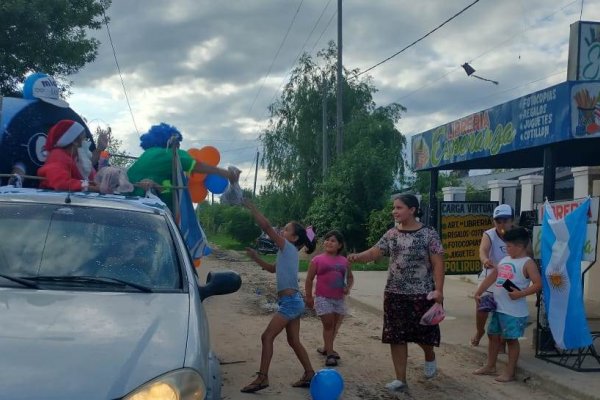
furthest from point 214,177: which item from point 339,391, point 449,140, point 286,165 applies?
point 286,165

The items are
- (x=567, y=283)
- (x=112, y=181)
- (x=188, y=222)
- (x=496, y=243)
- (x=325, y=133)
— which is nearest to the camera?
(x=112, y=181)

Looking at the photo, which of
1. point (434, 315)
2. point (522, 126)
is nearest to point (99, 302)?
point (434, 315)

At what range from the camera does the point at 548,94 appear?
299 inches

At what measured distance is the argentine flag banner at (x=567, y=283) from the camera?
22.0ft

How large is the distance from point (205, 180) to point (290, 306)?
1.69 m

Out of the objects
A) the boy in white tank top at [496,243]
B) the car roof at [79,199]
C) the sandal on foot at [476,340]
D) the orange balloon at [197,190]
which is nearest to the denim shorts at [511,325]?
the boy in white tank top at [496,243]

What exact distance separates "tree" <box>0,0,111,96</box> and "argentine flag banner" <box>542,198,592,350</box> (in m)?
11.7

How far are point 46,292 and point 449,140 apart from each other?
8.13 m

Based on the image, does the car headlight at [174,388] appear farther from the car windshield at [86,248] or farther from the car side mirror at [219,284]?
the car side mirror at [219,284]

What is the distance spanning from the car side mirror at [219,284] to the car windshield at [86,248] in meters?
0.26

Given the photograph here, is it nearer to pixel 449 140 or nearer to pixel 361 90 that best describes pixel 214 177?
pixel 449 140

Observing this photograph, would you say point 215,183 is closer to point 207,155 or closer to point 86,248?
point 207,155

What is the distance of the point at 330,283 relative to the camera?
23.4 ft

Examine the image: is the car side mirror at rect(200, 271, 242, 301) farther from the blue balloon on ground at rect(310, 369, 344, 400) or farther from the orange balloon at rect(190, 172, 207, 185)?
the orange balloon at rect(190, 172, 207, 185)
